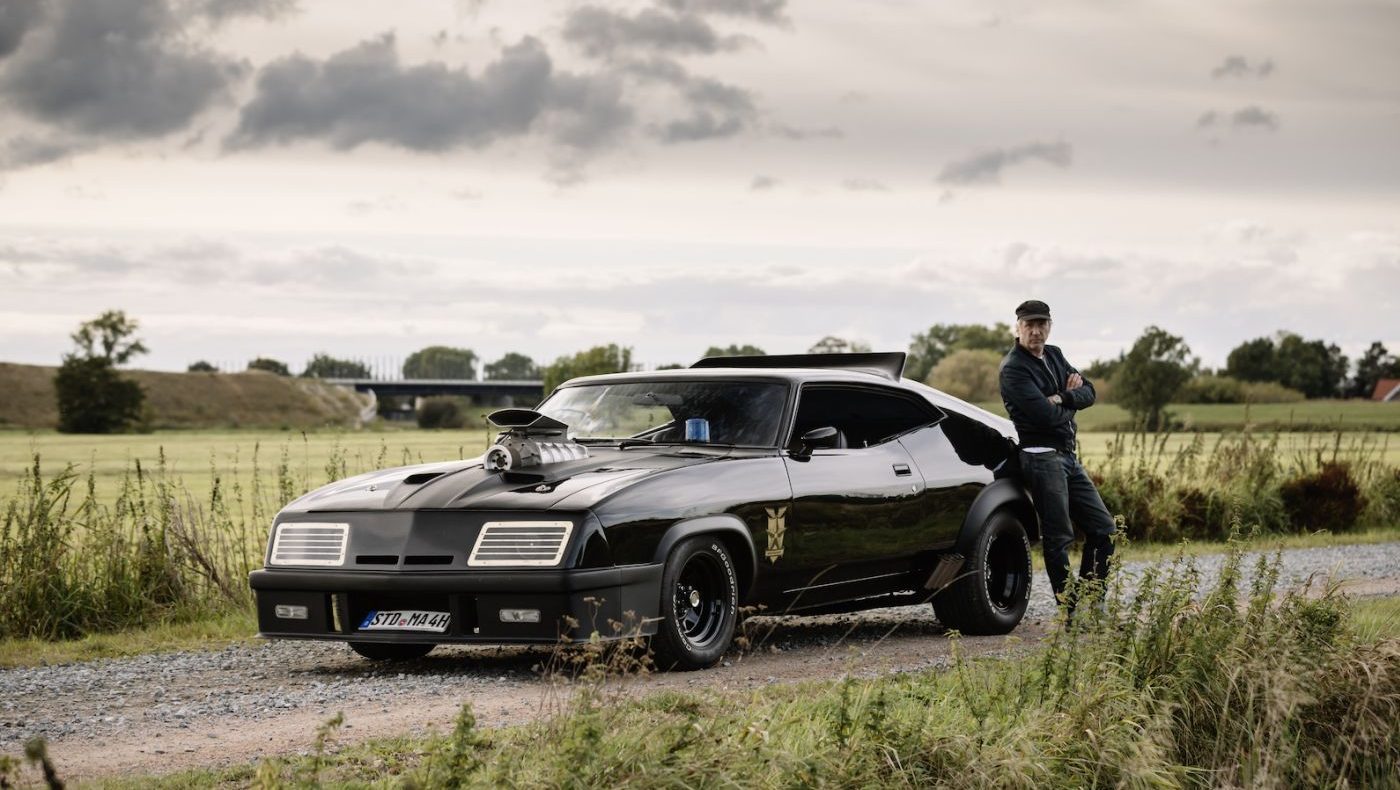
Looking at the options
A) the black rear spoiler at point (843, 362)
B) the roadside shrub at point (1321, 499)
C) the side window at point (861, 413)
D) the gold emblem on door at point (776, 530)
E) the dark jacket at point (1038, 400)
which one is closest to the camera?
the gold emblem on door at point (776, 530)

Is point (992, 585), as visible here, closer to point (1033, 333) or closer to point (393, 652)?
point (1033, 333)

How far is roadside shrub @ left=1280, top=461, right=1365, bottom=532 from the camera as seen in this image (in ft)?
71.3

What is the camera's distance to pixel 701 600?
8883mm

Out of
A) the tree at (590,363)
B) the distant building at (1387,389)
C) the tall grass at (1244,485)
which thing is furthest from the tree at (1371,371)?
the tall grass at (1244,485)

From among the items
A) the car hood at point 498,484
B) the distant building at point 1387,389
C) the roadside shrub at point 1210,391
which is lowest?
the car hood at point 498,484

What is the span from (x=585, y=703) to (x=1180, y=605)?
11.6 feet

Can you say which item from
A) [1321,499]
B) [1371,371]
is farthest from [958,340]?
[1321,499]

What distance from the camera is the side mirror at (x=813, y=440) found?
933 centimetres

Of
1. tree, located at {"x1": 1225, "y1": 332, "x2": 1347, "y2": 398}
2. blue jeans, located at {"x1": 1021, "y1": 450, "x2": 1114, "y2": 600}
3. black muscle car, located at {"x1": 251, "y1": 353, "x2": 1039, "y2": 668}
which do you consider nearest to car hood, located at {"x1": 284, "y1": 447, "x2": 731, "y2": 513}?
black muscle car, located at {"x1": 251, "y1": 353, "x2": 1039, "y2": 668}

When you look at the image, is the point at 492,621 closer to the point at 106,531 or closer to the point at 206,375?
the point at 106,531

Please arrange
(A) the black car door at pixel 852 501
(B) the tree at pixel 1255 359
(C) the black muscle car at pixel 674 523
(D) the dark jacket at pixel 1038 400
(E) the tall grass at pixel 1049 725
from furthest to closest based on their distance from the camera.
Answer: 1. (B) the tree at pixel 1255 359
2. (D) the dark jacket at pixel 1038 400
3. (A) the black car door at pixel 852 501
4. (C) the black muscle car at pixel 674 523
5. (E) the tall grass at pixel 1049 725

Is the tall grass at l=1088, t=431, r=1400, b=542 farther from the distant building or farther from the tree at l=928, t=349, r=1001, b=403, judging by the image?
the distant building

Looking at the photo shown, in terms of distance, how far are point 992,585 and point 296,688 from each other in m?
5.05

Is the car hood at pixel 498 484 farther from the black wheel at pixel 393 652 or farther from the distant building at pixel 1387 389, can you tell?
the distant building at pixel 1387 389
